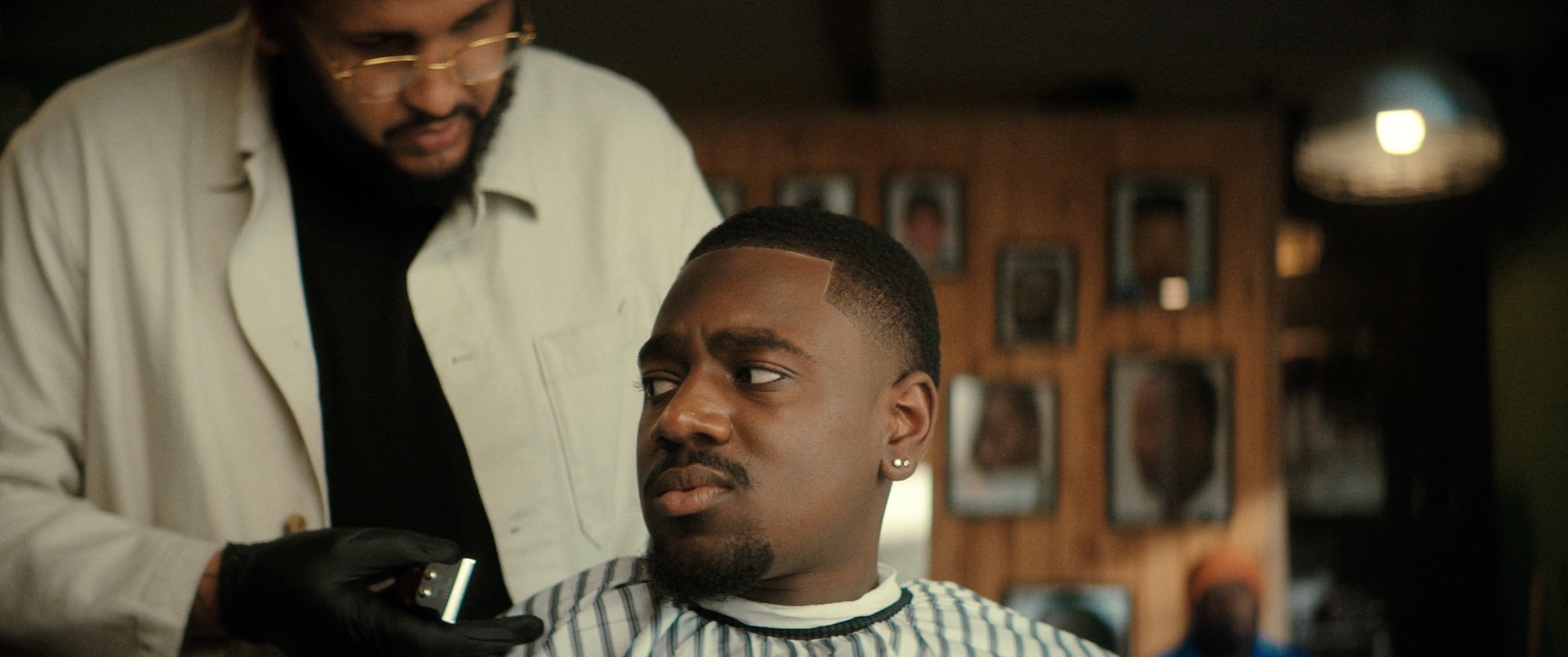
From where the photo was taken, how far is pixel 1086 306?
13.9 feet

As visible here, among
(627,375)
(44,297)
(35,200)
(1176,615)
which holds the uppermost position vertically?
(35,200)

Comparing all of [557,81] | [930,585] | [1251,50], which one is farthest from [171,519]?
[1251,50]

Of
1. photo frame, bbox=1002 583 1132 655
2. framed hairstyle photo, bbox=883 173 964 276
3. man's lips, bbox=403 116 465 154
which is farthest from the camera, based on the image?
framed hairstyle photo, bbox=883 173 964 276

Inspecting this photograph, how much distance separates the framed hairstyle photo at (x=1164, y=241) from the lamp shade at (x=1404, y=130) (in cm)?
127

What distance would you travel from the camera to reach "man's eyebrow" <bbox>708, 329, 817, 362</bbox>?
107 centimetres

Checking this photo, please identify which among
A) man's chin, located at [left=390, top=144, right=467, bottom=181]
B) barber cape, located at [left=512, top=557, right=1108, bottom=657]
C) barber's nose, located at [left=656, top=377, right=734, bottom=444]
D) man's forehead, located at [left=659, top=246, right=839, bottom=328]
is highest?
man's chin, located at [left=390, top=144, right=467, bottom=181]

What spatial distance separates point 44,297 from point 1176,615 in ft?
12.5

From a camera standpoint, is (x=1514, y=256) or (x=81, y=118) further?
(x=1514, y=256)

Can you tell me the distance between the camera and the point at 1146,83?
4.21m

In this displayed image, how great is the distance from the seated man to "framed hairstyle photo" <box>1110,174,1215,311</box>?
125 inches

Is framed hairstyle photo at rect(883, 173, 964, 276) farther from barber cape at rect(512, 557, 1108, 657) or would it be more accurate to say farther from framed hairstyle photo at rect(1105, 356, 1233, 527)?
barber cape at rect(512, 557, 1108, 657)

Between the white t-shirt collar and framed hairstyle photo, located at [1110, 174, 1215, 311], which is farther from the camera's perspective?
framed hairstyle photo, located at [1110, 174, 1215, 311]

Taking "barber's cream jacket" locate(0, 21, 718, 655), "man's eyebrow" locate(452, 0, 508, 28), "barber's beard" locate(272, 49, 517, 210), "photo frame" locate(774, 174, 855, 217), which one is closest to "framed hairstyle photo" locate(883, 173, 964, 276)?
"photo frame" locate(774, 174, 855, 217)

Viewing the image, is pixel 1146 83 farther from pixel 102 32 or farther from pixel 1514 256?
pixel 102 32
